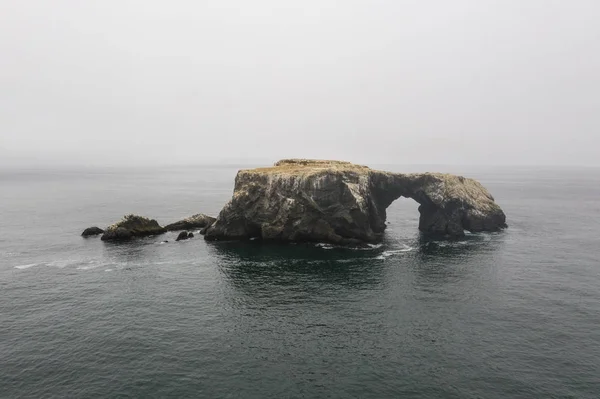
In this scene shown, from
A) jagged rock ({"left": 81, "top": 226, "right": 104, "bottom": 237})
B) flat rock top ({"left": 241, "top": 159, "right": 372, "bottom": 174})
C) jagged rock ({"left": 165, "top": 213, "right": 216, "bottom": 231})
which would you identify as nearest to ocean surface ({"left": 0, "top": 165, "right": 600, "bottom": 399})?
jagged rock ({"left": 81, "top": 226, "right": 104, "bottom": 237})

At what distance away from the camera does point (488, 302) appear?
6084 cm

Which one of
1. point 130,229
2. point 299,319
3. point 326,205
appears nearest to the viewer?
point 299,319

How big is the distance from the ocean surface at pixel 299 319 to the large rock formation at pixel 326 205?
5.92m

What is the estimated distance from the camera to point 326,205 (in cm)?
9500

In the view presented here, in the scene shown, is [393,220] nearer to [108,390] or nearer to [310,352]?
[310,352]

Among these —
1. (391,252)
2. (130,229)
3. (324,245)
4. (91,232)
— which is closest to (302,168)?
(324,245)

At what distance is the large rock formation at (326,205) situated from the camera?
94.6 meters

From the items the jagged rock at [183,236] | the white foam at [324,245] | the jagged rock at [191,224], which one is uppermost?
the jagged rock at [191,224]

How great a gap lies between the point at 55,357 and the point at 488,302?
59371mm

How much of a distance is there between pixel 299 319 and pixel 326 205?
141ft

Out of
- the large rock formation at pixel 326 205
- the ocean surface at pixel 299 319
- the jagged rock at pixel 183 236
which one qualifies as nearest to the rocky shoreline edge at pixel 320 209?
the large rock formation at pixel 326 205

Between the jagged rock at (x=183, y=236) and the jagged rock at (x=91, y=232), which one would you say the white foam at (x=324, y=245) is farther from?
the jagged rock at (x=91, y=232)

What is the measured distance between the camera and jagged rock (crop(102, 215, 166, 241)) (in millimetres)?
97188

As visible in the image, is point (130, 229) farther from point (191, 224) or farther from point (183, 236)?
point (191, 224)
